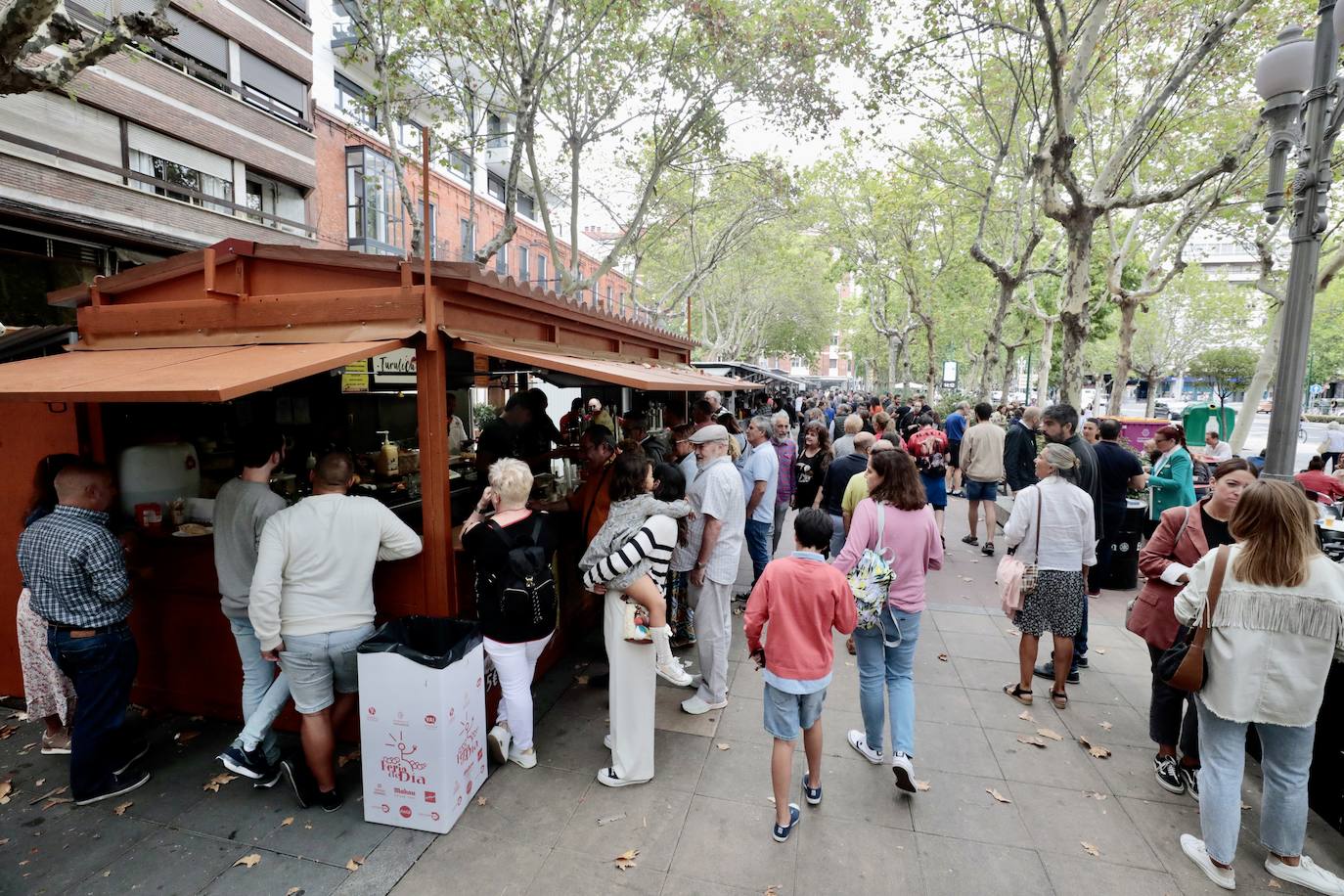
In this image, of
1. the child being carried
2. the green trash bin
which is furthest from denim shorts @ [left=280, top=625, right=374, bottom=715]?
the green trash bin

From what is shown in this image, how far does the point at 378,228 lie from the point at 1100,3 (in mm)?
18880

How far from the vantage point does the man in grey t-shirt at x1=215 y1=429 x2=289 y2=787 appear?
136 inches

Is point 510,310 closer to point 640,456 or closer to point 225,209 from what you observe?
point 640,456

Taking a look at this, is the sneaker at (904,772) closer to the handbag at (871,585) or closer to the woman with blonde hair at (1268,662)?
the handbag at (871,585)

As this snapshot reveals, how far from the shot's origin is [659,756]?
395 centimetres

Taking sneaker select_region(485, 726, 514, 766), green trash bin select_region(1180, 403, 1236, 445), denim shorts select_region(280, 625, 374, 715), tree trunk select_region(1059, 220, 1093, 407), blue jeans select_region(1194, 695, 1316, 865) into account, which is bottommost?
sneaker select_region(485, 726, 514, 766)

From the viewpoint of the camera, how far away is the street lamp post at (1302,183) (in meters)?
4.23

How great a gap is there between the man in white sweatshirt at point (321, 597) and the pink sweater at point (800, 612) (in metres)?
2.06

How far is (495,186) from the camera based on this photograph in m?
27.1

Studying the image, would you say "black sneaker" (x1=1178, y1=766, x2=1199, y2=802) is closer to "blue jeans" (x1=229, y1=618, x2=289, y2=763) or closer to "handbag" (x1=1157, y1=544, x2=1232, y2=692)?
"handbag" (x1=1157, y1=544, x2=1232, y2=692)

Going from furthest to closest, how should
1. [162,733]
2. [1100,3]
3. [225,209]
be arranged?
[225,209]
[1100,3]
[162,733]

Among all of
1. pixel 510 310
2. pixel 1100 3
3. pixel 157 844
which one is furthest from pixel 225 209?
pixel 1100 3

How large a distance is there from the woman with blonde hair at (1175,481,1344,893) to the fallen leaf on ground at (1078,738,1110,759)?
35.8 inches

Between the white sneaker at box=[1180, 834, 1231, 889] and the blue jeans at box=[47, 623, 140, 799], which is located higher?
the blue jeans at box=[47, 623, 140, 799]
